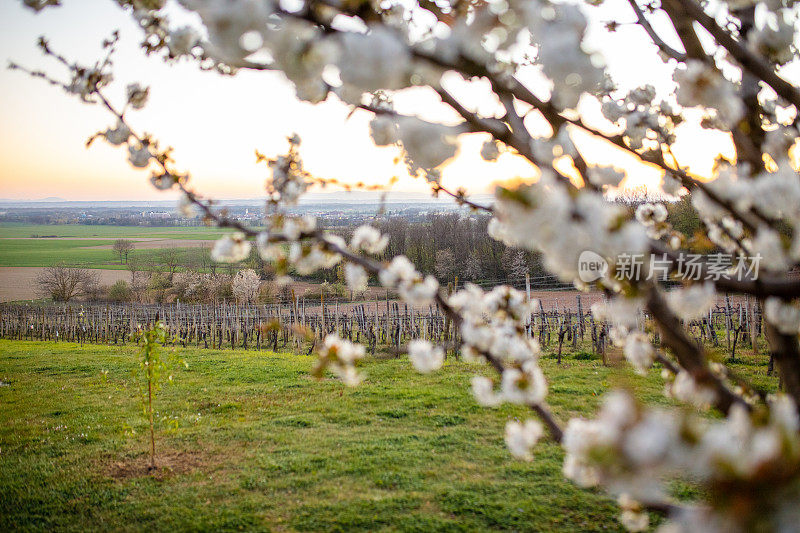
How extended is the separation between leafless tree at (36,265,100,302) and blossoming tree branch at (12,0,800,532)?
39.2 metres

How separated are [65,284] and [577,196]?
40.9m

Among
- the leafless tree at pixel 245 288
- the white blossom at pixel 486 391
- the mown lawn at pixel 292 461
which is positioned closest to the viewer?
the white blossom at pixel 486 391

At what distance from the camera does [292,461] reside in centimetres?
534

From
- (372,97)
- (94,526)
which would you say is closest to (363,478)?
(94,526)

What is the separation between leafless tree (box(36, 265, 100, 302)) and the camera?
34062 millimetres

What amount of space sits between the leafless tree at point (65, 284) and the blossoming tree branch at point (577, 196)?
39167 mm

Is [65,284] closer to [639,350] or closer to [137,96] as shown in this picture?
[137,96]

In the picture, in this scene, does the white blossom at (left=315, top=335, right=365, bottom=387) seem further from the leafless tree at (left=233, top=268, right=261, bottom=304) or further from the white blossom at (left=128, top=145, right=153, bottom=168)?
the leafless tree at (left=233, top=268, right=261, bottom=304)

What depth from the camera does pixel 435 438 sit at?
5.95 m

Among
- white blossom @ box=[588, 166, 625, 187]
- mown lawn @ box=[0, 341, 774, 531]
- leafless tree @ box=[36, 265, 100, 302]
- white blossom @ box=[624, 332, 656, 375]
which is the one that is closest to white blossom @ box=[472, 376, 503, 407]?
white blossom @ box=[624, 332, 656, 375]

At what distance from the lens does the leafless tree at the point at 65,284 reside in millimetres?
34062

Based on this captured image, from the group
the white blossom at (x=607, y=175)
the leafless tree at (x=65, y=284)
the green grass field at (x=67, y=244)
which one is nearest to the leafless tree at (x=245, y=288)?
the leafless tree at (x=65, y=284)

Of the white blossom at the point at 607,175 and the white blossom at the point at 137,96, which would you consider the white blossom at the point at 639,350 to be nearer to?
the white blossom at the point at 607,175

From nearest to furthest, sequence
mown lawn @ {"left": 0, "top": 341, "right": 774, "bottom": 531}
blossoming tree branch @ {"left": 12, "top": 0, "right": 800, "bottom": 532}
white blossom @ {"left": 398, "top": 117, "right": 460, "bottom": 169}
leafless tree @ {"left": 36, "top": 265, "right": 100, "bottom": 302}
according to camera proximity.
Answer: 1. blossoming tree branch @ {"left": 12, "top": 0, "right": 800, "bottom": 532}
2. white blossom @ {"left": 398, "top": 117, "right": 460, "bottom": 169}
3. mown lawn @ {"left": 0, "top": 341, "right": 774, "bottom": 531}
4. leafless tree @ {"left": 36, "top": 265, "right": 100, "bottom": 302}
